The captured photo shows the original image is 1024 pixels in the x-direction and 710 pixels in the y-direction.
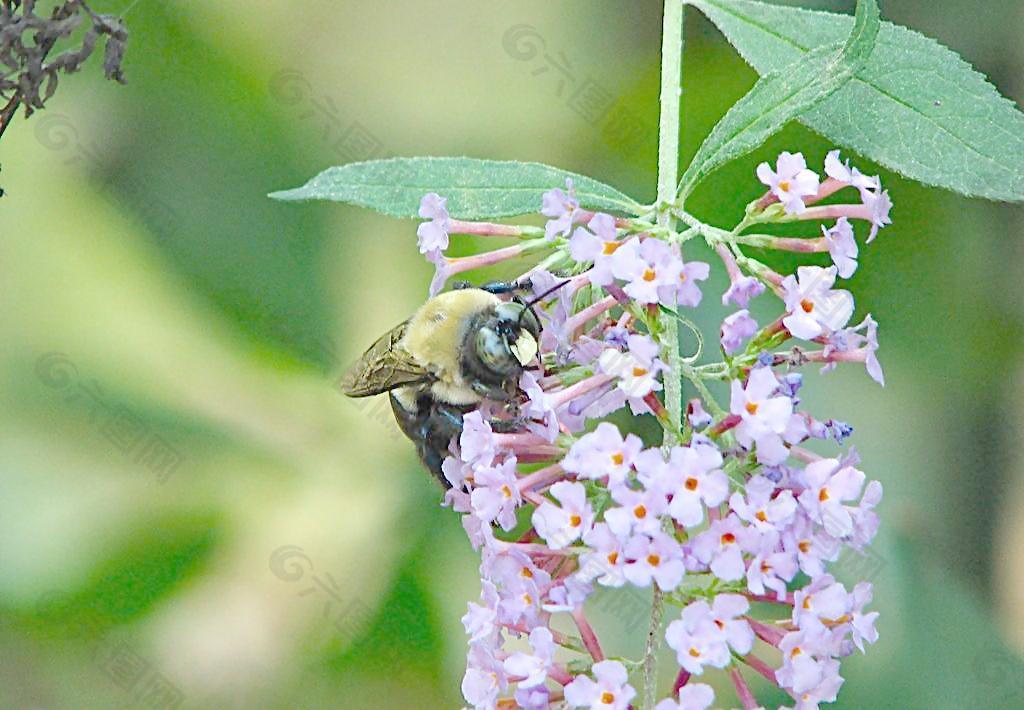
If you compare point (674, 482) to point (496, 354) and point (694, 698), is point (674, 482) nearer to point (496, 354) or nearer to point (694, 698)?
point (694, 698)

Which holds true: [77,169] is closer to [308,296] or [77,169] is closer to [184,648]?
[308,296]

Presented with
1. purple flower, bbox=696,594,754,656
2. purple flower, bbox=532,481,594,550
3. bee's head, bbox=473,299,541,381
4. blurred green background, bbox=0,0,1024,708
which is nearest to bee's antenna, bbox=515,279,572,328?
bee's head, bbox=473,299,541,381

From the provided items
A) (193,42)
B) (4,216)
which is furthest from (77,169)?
(193,42)

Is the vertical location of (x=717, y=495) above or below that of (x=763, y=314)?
above

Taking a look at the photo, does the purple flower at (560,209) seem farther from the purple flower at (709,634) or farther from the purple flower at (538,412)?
the purple flower at (709,634)

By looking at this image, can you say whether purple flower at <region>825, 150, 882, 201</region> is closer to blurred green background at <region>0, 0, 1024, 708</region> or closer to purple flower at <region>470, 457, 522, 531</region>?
purple flower at <region>470, 457, 522, 531</region>

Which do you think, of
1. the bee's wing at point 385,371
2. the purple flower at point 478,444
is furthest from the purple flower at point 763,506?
the bee's wing at point 385,371
